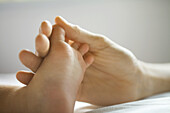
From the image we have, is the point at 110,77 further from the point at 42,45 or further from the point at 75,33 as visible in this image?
the point at 42,45

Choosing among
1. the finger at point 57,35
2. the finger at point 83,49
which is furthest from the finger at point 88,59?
the finger at point 57,35

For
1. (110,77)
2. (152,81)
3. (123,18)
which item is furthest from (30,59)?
(123,18)

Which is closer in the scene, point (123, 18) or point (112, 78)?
point (112, 78)

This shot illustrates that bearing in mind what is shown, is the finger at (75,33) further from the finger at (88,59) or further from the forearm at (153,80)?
the forearm at (153,80)

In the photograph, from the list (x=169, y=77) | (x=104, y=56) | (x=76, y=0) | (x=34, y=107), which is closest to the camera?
(x=34, y=107)

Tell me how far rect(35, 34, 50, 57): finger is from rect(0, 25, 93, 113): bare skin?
17mm

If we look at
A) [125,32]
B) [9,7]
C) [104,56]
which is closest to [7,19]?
[9,7]

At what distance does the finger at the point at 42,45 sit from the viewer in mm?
654

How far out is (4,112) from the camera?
60 centimetres

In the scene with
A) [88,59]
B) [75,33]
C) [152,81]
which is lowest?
[152,81]

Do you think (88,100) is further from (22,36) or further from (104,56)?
(22,36)

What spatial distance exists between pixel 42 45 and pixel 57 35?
93 mm

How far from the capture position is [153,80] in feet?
3.30

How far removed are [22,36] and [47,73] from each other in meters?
1.52
